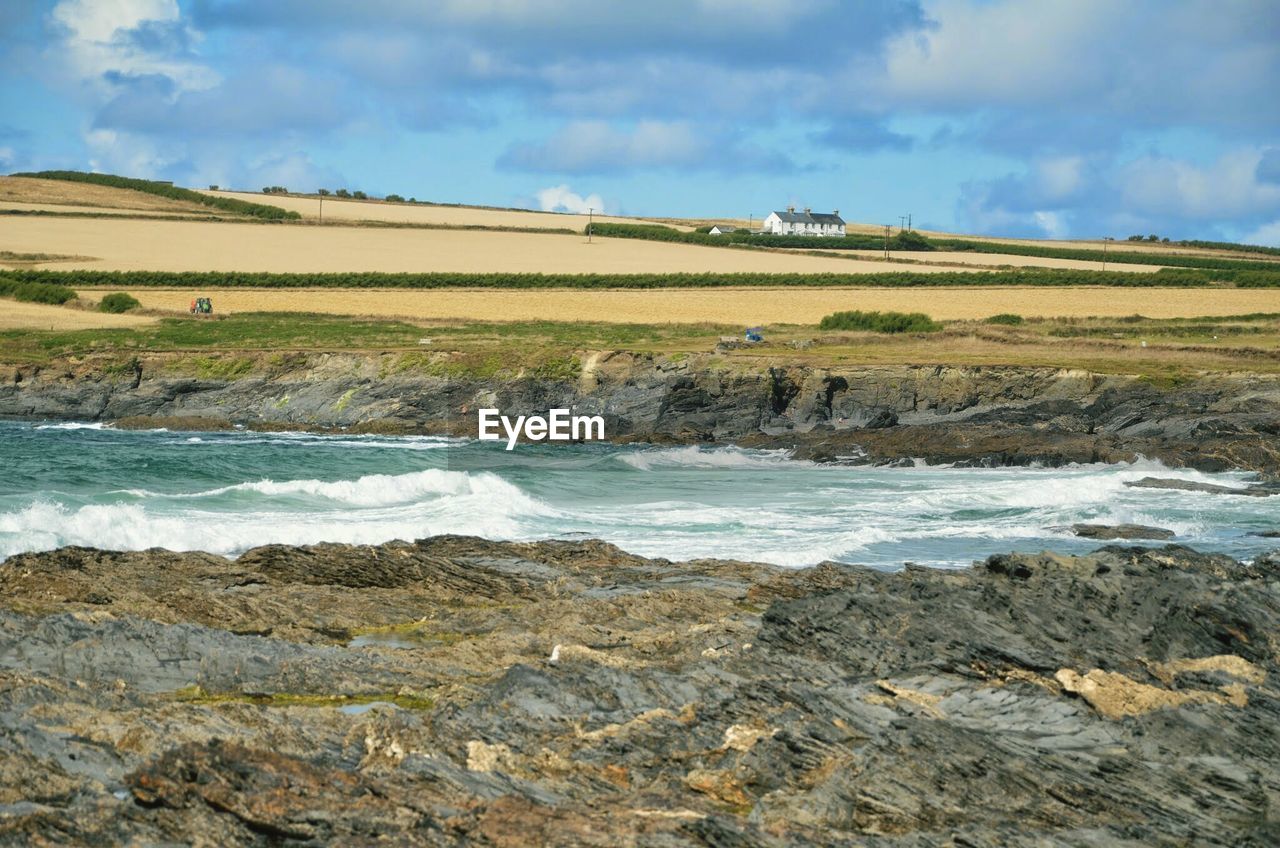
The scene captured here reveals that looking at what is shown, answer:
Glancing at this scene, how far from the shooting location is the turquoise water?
2669cm

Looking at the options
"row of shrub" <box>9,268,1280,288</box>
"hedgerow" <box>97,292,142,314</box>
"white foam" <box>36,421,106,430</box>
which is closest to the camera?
"white foam" <box>36,421,106,430</box>

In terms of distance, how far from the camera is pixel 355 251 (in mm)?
92938

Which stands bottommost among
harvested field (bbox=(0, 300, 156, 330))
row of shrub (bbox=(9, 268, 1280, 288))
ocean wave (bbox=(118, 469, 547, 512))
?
ocean wave (bbox=(118, 469, 547, 512))

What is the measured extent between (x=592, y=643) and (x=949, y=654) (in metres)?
4.11

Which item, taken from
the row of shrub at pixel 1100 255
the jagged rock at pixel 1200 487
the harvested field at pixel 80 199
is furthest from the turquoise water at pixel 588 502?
the row of shrub at pixel 1100 255

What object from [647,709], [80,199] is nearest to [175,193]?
[80,199]

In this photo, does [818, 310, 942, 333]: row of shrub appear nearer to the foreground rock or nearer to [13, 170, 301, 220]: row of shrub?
the foreground rock

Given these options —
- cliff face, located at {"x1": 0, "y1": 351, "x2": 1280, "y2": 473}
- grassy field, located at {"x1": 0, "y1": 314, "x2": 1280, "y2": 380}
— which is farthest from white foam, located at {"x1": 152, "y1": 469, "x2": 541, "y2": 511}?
grassy field, located at {"x1": 0, "y1": 314, "x2": 1280, "y2": 380}

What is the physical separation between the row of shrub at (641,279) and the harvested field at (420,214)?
33.5 metres

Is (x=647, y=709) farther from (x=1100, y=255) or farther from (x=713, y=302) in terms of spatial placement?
(x=1100, y=255)

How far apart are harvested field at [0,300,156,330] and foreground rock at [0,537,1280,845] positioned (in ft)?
143

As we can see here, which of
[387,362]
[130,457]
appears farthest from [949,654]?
[387,362]

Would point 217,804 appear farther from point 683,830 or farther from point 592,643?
point 592,643

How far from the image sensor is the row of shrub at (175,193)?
111775mm
